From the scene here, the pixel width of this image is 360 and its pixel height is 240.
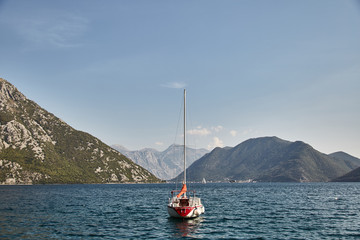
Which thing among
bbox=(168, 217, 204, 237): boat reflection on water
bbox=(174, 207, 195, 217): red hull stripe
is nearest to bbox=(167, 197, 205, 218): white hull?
bbox=(174, 207, 195, 217): red hull stripe

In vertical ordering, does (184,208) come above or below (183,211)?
above

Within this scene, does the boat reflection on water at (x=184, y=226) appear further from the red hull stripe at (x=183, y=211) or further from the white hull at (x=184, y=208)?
the red hull stripe at (x=183, y=211)

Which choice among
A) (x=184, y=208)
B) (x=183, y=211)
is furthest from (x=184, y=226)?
(x=184, y=208)

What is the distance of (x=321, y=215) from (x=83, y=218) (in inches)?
1813

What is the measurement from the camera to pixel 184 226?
146 feet

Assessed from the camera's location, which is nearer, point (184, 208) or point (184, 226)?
point (184, 226)

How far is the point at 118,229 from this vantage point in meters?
41.7

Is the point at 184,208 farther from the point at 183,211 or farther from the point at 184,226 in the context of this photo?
the point at 184,226

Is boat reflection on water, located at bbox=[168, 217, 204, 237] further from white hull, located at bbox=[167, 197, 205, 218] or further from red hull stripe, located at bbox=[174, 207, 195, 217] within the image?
red hull stripe, located at bbox=[174, 207, 195, 217]

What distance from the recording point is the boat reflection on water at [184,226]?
129 ft

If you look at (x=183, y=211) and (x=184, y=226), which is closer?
(x=184, y=226)

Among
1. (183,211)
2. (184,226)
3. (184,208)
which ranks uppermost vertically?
(184,208)

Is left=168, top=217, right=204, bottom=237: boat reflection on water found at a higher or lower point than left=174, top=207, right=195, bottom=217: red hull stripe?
lower

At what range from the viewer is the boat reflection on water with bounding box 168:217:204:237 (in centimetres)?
3937
